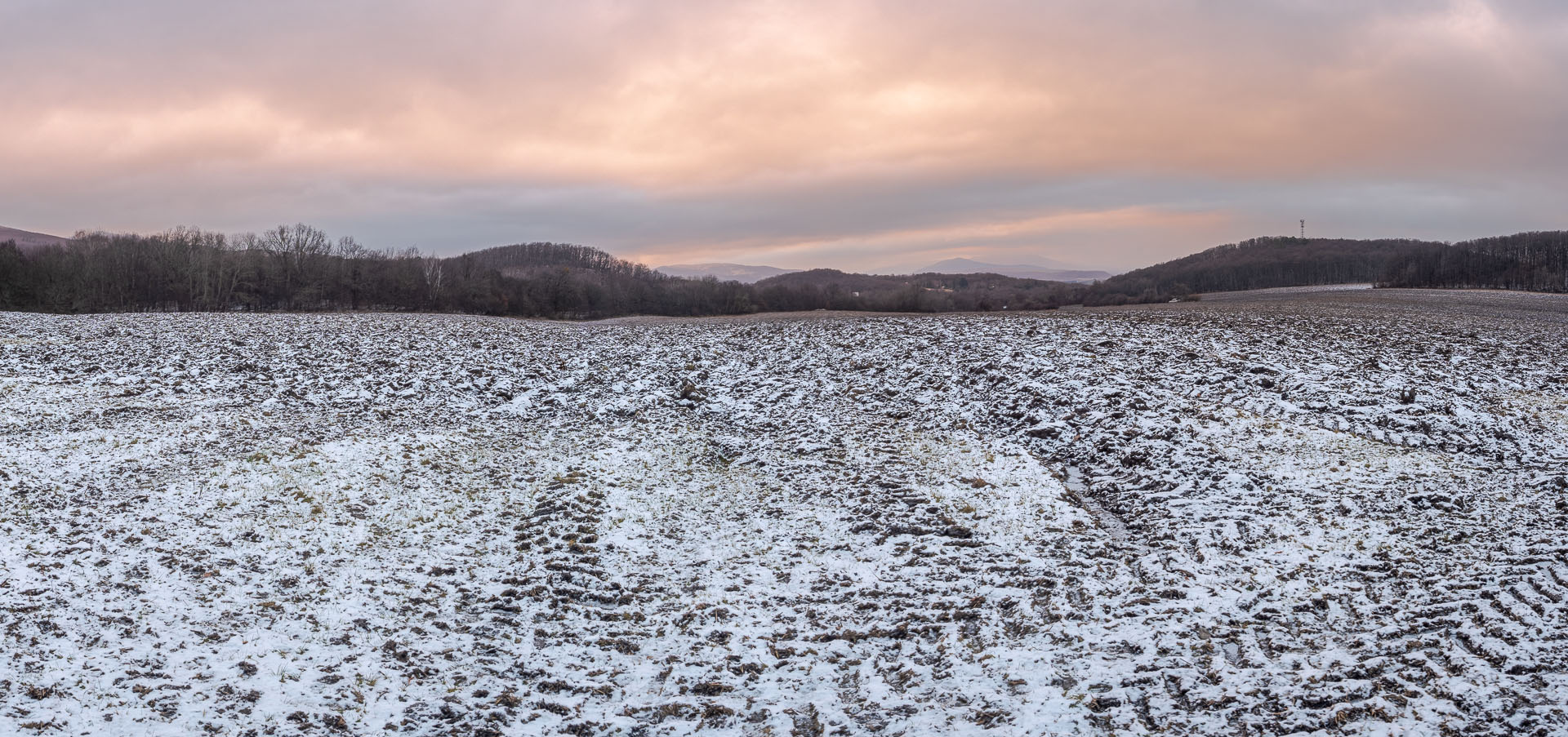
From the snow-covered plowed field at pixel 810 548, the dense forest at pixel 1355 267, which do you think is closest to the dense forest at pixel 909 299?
the dense forest at pixel 1355 267

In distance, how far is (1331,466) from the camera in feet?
35.6

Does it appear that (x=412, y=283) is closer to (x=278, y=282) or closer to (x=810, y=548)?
(x=278, y=282)

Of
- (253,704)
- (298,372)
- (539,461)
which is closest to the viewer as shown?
(253,704)

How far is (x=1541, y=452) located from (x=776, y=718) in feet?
41.9

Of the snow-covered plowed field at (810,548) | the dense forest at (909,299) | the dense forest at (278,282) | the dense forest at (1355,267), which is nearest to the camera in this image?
the snow-covered plowed field at (810,548)

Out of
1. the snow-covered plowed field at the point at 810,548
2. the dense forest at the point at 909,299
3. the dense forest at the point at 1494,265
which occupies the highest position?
the dense forest at the point at 1494,265

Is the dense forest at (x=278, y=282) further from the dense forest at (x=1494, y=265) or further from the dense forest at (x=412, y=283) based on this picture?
the dense forest at (x=1494, y=265)

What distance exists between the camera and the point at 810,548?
30.9 feet

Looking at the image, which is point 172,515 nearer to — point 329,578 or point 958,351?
point 329,578

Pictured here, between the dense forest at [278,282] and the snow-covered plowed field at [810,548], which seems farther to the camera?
the dense forest at [278,282]

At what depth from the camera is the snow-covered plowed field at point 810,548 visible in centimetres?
584

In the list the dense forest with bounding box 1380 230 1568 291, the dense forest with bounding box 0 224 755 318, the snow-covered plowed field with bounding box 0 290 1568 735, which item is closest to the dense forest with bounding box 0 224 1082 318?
the dense forest with bounding box 0 224 755 318

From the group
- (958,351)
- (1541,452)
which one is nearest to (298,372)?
(958,351)

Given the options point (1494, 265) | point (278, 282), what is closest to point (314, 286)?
point (278, 282)
